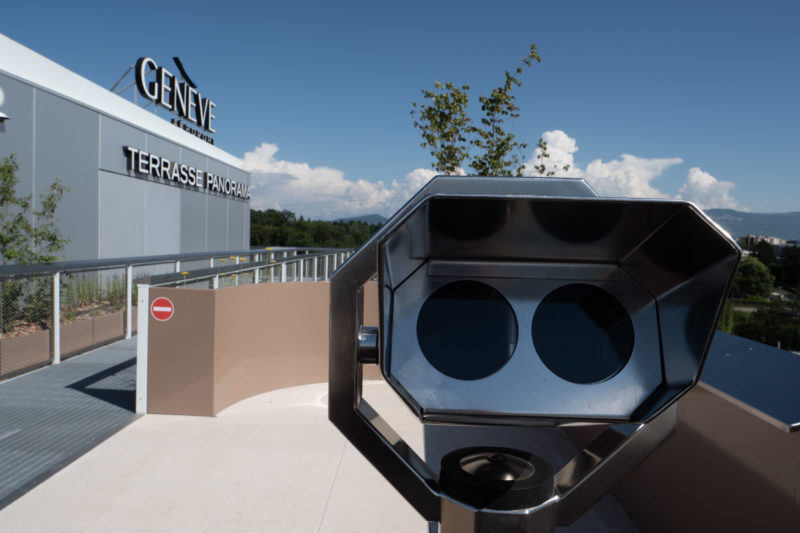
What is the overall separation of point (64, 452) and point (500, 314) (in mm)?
4304

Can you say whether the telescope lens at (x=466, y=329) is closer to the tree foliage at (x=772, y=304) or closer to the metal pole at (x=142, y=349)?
the metal pole at (x=142, y=349)

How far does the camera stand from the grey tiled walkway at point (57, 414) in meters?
4.09

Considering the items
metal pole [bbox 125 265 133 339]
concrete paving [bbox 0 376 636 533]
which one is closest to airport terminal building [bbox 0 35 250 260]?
metal pole [bbox 125 265 133 339]

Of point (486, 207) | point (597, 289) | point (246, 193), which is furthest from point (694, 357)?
point (246, 193)

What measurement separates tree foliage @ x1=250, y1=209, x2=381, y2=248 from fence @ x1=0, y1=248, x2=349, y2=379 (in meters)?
18.2

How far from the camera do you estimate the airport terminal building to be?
996 cm

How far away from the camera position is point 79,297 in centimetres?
789

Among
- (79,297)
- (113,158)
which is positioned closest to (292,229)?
(113,158)

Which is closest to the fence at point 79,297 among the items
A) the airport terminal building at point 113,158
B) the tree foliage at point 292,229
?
the airport terminal building at point 113,158

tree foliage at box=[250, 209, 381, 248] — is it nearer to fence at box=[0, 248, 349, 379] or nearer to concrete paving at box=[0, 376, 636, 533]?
fence at box=[0, 248, 349, 379]

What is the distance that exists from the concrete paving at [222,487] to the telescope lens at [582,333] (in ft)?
8.75

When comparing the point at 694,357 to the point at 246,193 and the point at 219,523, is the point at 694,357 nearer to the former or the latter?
the point at 219,523

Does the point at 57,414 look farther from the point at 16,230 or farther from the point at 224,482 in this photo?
the point at 16,230

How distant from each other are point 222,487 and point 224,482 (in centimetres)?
7
